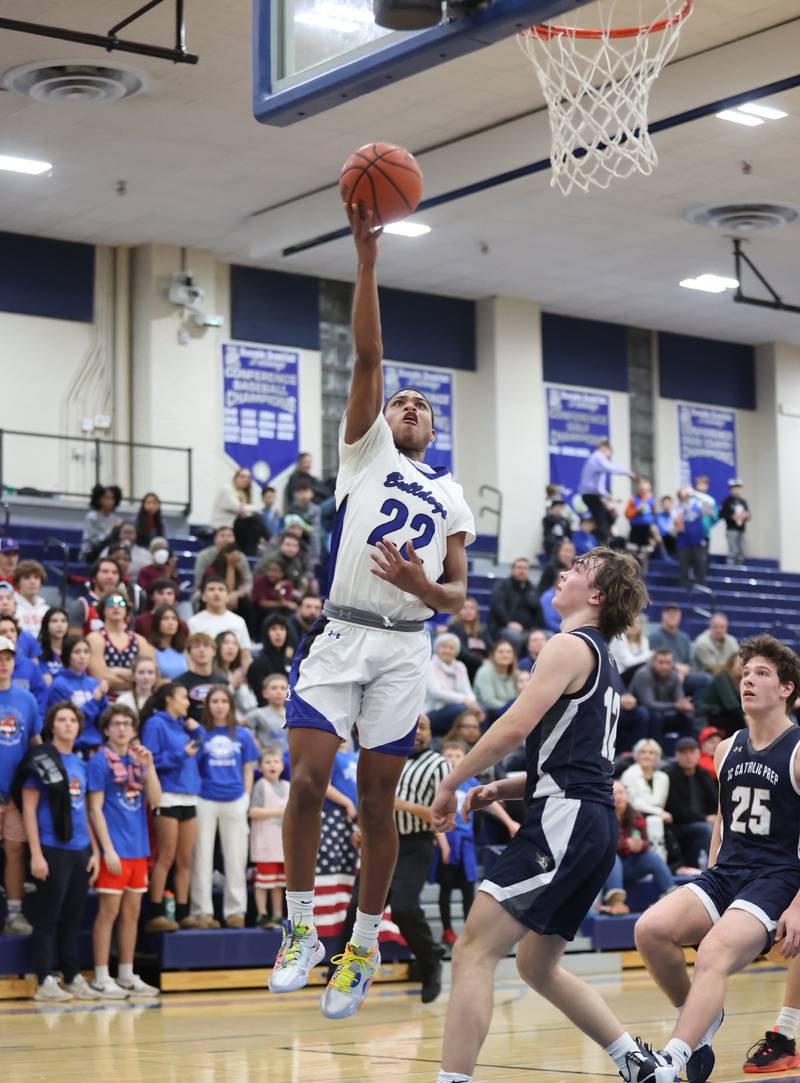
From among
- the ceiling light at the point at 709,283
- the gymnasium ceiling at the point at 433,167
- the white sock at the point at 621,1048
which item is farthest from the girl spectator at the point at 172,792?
the ceiling light at the point at 709,283

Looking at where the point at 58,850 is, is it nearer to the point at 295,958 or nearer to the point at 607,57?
the point at 295,958

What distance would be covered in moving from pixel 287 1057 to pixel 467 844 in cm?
398

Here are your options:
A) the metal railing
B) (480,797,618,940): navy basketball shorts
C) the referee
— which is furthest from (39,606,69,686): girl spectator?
the metal railing

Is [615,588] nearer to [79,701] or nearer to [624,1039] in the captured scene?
[624,1039]

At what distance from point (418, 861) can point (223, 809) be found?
144 cm

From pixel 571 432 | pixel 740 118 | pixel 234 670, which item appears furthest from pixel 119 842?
pixel 571 432

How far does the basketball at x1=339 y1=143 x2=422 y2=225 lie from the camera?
590cm

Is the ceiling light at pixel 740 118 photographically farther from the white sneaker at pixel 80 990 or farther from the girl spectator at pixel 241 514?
the white sneaker at pixel 80 990

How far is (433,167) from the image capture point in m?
18.0

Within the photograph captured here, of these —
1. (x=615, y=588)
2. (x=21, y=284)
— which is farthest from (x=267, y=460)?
(x=615, y=588)

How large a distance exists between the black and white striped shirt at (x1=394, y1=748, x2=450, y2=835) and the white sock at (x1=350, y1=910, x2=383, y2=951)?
499 cm

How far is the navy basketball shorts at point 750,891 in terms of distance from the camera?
681 centimetres

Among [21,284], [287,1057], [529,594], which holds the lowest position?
[287,1057]

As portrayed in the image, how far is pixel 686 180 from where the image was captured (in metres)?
18.6
